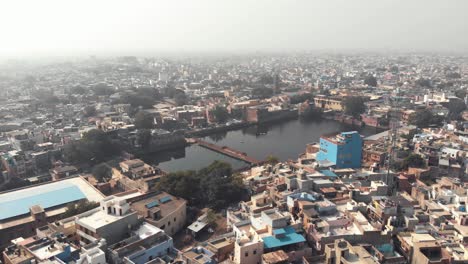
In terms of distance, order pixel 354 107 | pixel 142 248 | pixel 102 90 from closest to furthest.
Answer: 1. pixel 142 248
2. pixel 354 107
3. pixel 102 90

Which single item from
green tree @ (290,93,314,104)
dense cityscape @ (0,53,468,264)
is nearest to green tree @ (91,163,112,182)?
dense cityscape @ (0,53,468,264)

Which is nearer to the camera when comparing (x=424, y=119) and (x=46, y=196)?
(x=46, y=196)

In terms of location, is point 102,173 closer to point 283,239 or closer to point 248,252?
point 248,252

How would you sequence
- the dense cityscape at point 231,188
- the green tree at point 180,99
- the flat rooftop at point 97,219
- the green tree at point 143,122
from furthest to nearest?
the green tree at point 180,99 → the green tree at point 143,122 → the flat rooftop at point 97,219 → the dense cityscape at point 231,188

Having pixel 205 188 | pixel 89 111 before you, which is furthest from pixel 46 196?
pixel 89 111

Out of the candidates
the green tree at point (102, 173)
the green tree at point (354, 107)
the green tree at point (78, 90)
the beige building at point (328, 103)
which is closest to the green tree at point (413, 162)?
the green tree at point (102, 173)

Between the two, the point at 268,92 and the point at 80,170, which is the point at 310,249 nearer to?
the point at 80,170

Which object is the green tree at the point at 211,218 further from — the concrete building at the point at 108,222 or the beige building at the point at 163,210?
the concrete building at the point at 108,222

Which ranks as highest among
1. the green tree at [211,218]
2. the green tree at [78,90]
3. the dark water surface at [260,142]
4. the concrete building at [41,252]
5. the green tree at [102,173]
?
the concrete building at [41,252]

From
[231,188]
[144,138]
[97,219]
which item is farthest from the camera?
[144,138]
